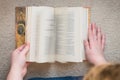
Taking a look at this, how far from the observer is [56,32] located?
1026mm

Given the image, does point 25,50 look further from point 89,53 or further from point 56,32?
point 89,53

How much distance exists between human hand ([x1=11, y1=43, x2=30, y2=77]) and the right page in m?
0.12

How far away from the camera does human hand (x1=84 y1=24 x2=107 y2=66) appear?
1036 millimetres

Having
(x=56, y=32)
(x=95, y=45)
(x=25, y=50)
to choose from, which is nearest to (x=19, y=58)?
(x=25, y=50)

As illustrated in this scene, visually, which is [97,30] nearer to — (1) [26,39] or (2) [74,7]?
(2) [74,7]

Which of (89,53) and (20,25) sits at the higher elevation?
(20,25)

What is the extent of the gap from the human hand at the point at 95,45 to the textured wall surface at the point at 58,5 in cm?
4

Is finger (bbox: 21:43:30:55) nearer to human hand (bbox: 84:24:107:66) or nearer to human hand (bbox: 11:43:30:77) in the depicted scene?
human hand (bbox: 11:43:30:77)

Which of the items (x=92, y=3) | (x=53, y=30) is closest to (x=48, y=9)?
(x=53, y=30)

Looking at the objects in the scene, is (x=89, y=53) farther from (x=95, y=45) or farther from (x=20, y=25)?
(x=20, y=25)

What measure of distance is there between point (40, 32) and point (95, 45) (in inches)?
8.6

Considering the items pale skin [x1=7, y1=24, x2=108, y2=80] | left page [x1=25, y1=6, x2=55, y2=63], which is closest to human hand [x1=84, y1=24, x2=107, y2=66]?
pale skin [x1=7, y1=24, x2=108, y2=80]

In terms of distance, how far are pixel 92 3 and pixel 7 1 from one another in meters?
0.32

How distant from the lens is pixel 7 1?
1.05 meters
